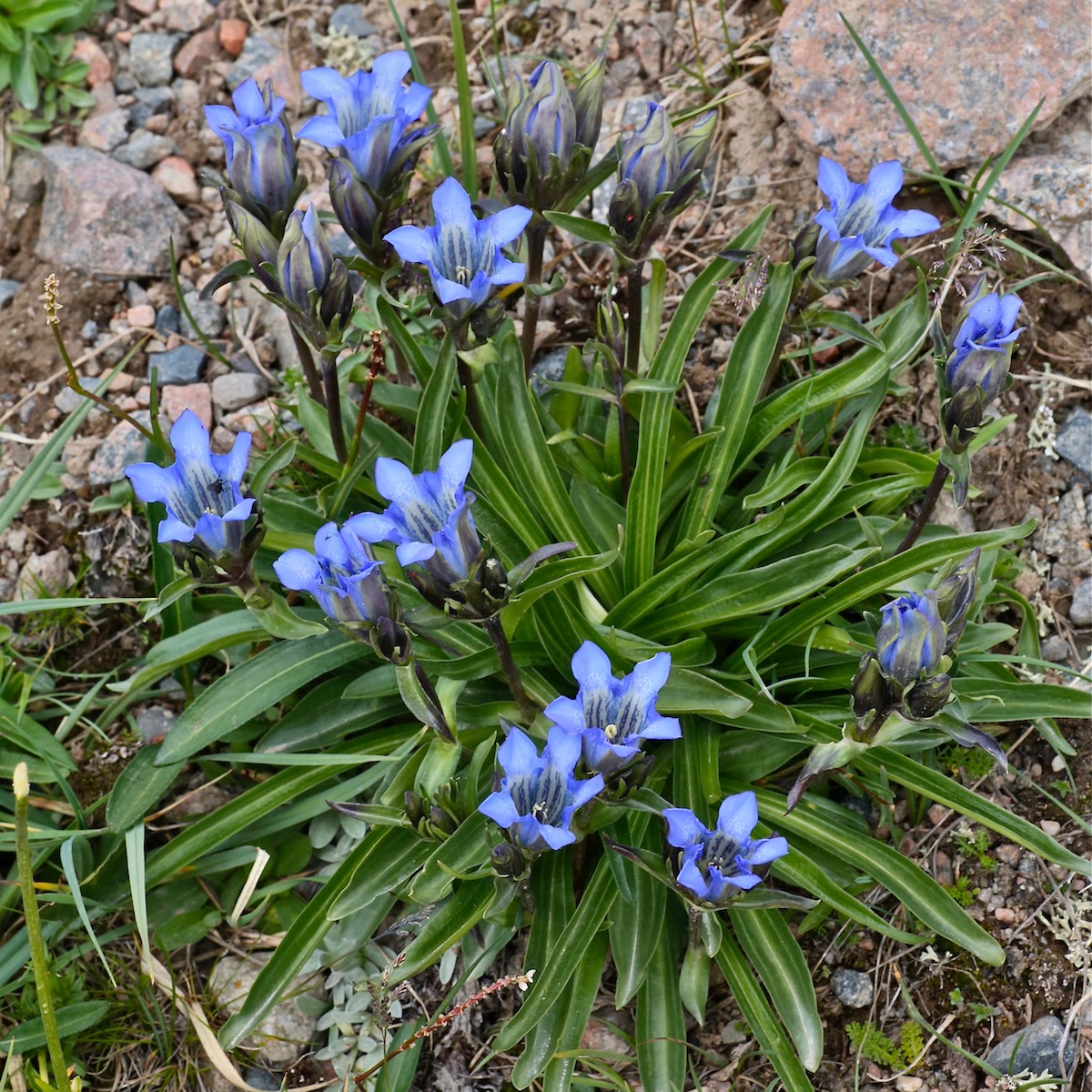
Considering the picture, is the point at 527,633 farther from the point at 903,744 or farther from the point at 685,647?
the point at 903,744


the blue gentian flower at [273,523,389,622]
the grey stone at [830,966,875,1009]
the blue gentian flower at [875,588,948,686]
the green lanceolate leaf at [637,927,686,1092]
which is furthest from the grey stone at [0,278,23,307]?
the grey stone at [830,966,875,1009]

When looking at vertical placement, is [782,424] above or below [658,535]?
above

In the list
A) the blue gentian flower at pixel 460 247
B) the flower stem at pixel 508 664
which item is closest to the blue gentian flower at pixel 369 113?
the blue gentian flower at pixel 460 247

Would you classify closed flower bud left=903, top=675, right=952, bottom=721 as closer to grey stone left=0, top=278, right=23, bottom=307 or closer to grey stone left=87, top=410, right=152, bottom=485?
grey stone left=87, top=410, right=152, bottom=485

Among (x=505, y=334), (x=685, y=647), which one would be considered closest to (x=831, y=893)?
(x=685, y=647)

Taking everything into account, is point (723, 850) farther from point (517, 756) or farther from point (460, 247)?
point (460, 247)

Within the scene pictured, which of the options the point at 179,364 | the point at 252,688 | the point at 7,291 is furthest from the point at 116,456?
the point at 252,688
